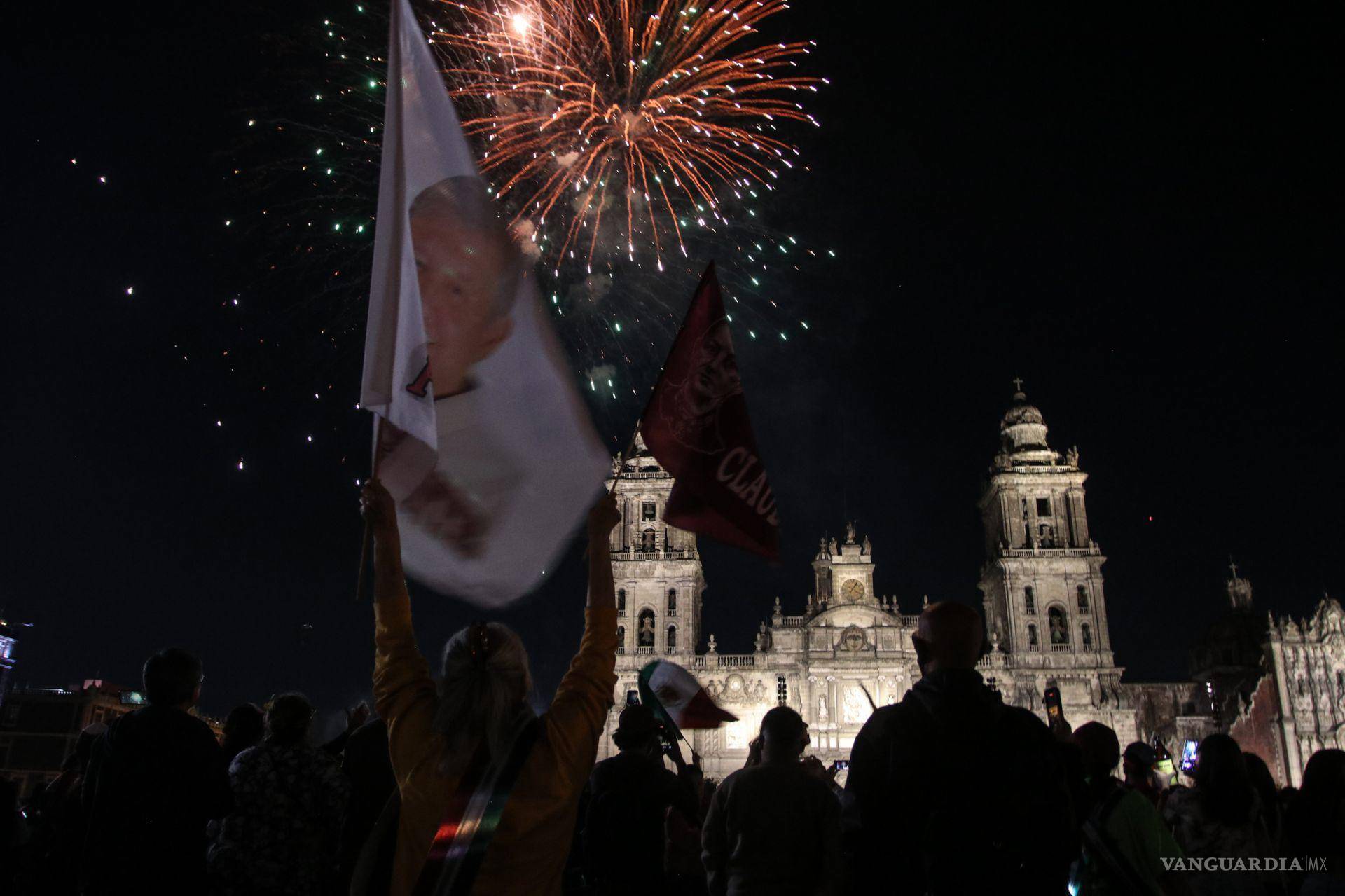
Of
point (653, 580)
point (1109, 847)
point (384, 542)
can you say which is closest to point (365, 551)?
point (384, 542)

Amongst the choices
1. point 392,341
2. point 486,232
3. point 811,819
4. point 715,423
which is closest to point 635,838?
point 811,819

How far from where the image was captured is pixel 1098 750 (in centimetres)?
542

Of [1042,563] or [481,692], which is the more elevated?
[1042,563]

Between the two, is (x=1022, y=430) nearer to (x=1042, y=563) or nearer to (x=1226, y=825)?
(x=1042, y=563)

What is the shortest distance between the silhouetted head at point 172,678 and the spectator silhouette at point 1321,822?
5.87 meters

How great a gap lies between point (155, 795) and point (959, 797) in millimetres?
3634

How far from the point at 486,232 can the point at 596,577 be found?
83.1 inches

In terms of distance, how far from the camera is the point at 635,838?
533 centimetres

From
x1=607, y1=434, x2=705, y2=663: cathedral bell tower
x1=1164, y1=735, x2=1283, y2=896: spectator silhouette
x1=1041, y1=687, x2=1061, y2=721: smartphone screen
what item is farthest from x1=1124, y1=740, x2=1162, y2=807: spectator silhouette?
x1=607, y1=434, x2=705, y2=663: cathedral bell tower

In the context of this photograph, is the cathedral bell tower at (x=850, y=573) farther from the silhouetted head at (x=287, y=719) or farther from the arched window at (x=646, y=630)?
the silhouetted head at (x=287, y=719)

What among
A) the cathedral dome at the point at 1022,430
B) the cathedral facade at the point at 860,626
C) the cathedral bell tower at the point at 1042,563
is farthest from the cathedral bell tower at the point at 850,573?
the cathedral dome at the point at 1022,430

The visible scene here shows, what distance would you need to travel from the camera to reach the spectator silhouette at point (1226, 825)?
5.30 m

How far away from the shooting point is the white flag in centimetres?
422

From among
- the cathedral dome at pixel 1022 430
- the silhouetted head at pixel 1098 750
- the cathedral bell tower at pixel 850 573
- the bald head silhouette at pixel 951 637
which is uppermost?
the cathedral dome at pixel 1022 430
